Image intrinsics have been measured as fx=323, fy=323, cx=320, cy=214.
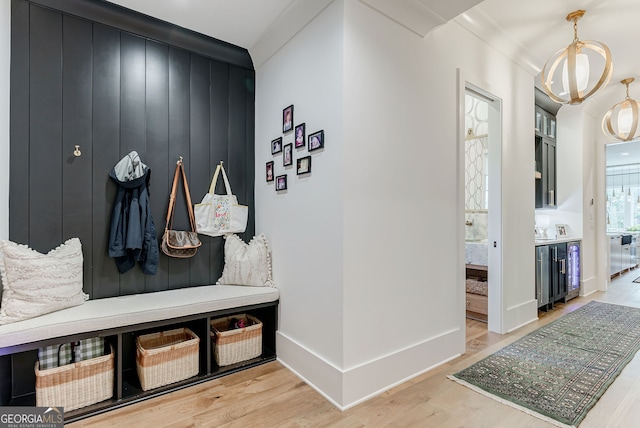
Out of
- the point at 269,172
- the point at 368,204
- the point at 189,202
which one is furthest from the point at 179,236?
the point at 368,204

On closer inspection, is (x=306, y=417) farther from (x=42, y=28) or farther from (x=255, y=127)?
(x=42, y=28)

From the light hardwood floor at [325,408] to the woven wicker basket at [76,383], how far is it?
0.13 meters

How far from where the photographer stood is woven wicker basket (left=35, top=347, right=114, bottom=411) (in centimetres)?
178

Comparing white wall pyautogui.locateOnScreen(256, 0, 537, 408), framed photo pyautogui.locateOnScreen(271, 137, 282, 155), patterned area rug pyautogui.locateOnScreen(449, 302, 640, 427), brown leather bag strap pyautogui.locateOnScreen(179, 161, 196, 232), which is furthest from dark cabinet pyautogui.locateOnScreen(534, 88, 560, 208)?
brown leather bag strap pyautogui.locateOnScreen(179, 161, 196, 232)

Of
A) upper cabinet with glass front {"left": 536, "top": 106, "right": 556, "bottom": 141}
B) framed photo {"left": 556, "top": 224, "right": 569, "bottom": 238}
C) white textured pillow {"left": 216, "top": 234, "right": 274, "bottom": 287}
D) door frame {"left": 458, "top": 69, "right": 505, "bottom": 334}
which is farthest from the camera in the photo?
framed photo {"left": 556, "top": 224, "right": 569, "bottom": 238}

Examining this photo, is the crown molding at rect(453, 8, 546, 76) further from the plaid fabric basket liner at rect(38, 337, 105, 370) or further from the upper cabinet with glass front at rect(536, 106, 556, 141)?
the plaid fabric basket liner at rect(38, 337, 105, 370)


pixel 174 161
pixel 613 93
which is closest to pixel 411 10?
pixel 174 161

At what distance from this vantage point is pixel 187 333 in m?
2.44

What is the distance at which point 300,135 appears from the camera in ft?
7.55

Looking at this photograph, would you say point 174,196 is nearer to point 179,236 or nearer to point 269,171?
point 179,236

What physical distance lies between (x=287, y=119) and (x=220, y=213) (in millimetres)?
982

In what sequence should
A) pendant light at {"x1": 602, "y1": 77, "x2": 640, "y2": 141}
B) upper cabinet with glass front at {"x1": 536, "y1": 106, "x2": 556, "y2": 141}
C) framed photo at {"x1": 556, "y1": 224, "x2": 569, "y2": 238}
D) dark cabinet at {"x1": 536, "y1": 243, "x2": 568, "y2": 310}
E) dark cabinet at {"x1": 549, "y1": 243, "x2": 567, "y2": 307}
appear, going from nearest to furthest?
pendant light at {"x1": 602, "y1": 77, "x2": 640, "y2": 141}, dark cabinet at {"x1": 536, "y1": 243, "x2": 568, "y2": 310}, dark cabinet at {"x1": 549, "y1": 243, "x2": 567, "y2": 307}, upper cabinet with glass front at {"x1": 536, "y1": 106, "x2": 556, "y2": 141}, framed photo at {"x1": 556, "y1": 224, "x2": 569, "y2": 238}

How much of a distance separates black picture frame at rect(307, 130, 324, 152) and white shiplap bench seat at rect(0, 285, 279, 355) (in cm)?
116

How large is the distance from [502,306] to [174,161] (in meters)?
3.23
